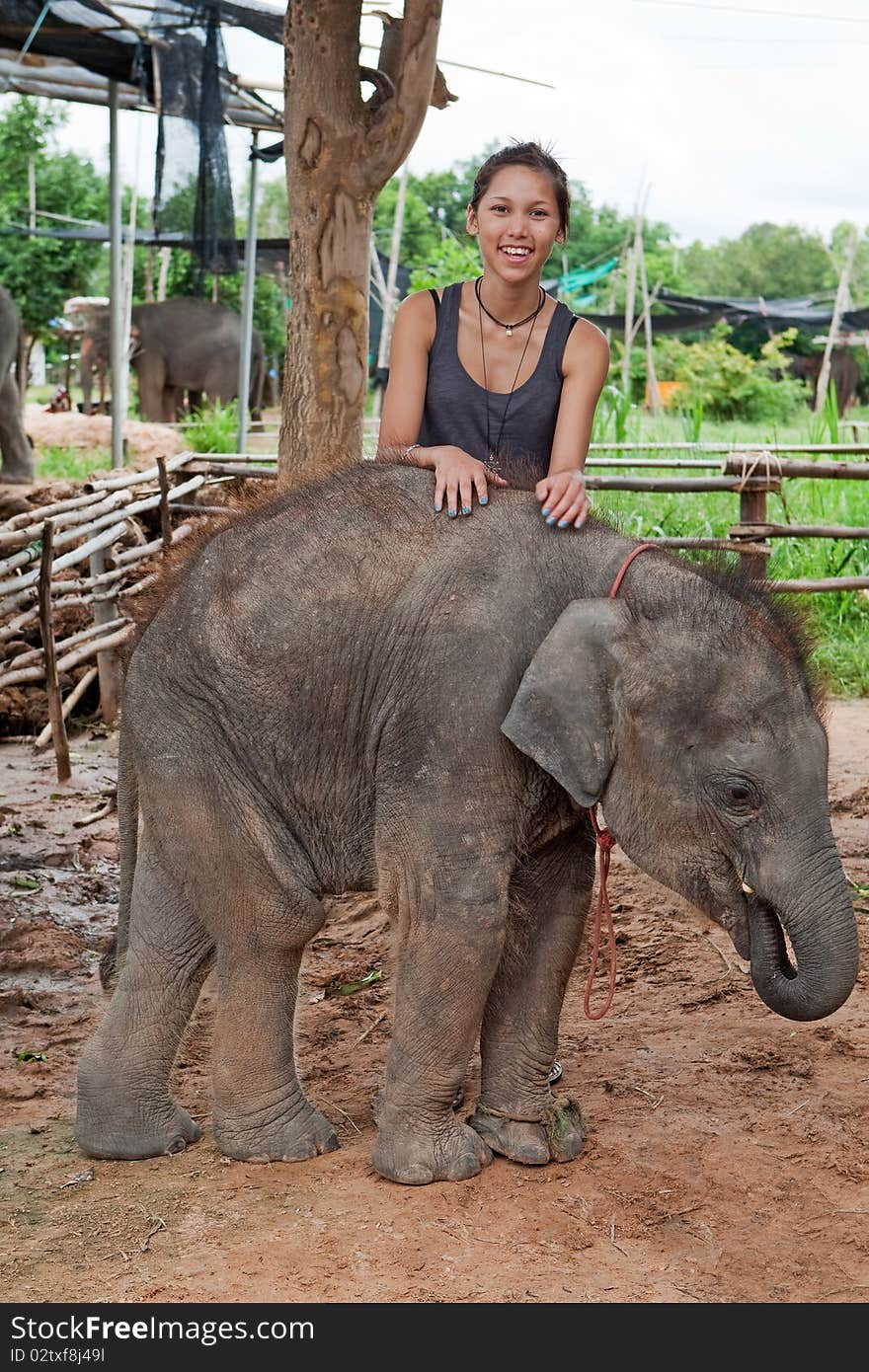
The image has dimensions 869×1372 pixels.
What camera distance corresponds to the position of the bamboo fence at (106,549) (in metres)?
6.79

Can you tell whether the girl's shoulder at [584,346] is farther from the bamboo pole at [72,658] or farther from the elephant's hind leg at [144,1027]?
the bamboo pole at [72,658]

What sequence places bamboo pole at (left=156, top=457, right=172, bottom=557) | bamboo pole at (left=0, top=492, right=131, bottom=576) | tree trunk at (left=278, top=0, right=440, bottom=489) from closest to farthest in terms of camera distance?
tree trunk at (left=278, top=0, right=440, bottom=489) < bamboo pole at (left=0, top=492, right=131, bottom=576) < bamboo pole at (left=156, top=457, right=172, bottom=557)

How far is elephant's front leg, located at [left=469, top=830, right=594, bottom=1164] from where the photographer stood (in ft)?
10.2

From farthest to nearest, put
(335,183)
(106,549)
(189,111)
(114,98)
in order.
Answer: (114,98), (106,549), (189,111), (335,183)

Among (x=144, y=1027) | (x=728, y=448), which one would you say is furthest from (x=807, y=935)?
(x=728, y=448)

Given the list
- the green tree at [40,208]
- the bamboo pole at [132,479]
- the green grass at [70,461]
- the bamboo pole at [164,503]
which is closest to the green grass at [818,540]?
the bamboo pole at [164,503]

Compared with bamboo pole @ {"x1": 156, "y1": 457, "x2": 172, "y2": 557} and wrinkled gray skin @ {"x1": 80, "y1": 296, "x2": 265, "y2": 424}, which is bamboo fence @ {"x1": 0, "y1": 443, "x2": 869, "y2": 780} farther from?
wrinkled gray skin @ {"x1": 80, "y1": 296, "x2": 265, "y2": 424}

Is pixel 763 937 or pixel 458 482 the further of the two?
pixel 458 482

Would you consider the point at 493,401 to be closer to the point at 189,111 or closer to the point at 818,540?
the point at 189,111

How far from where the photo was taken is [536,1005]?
318cm

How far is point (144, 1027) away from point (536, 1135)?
2.95 ft

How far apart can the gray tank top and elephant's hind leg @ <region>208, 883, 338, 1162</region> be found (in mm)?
1077

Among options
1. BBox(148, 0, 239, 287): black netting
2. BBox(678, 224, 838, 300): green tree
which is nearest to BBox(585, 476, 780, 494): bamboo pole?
BBox(148, 0, 239, 287): black netting

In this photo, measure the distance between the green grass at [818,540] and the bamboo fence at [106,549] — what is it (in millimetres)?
378
